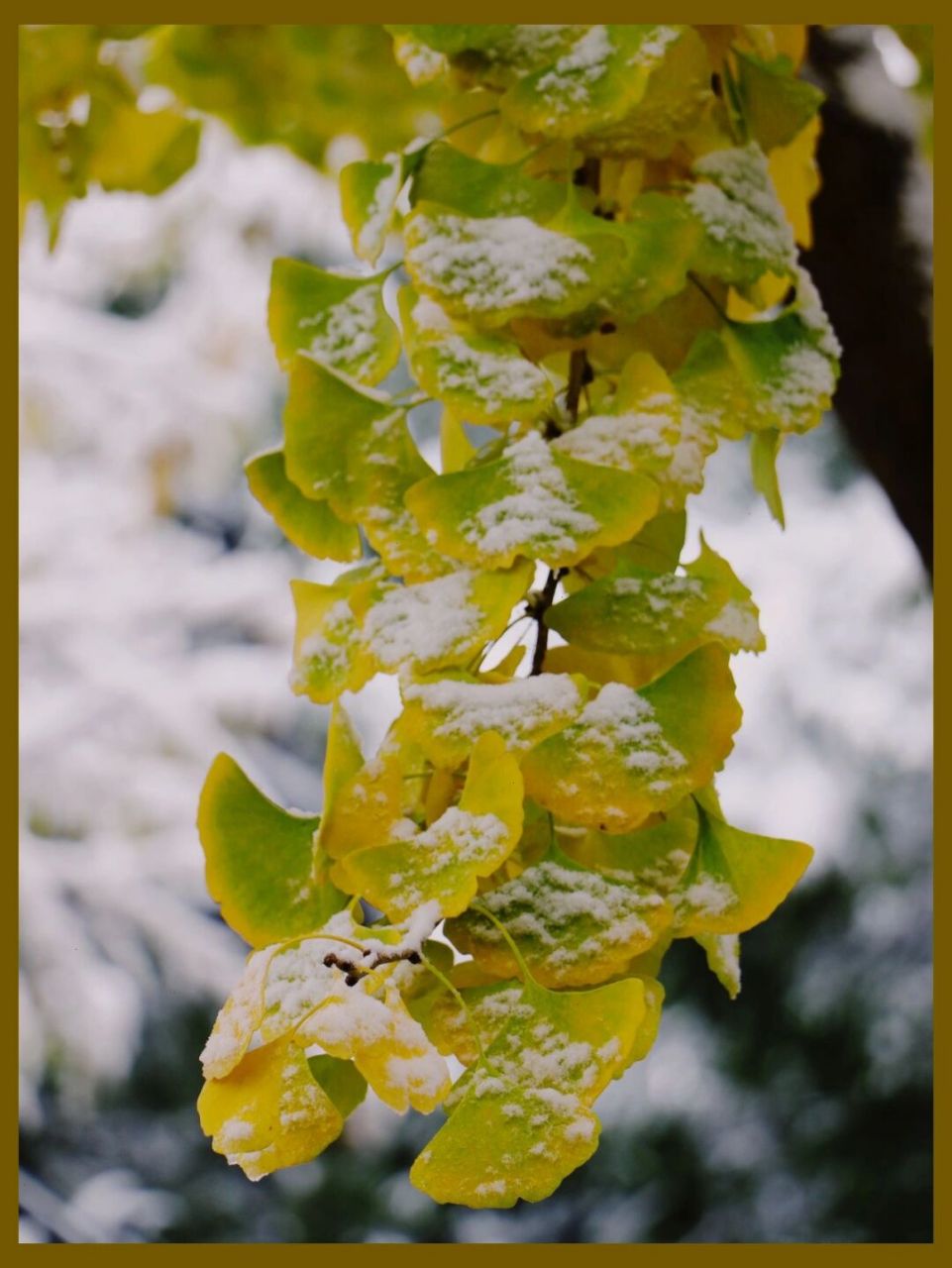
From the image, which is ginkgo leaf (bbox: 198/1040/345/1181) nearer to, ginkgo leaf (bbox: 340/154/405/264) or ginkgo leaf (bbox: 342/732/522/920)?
ginkgo leaf (bbox: 342/732/522/920)

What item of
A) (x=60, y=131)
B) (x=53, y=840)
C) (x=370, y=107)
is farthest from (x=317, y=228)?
(x=60, y=131)

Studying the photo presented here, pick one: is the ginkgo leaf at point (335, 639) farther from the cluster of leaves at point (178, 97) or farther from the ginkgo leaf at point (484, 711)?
the cluster of leaves at point (178, 97)

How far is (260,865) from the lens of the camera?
202mm

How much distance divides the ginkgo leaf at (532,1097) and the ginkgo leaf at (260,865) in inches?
1.5

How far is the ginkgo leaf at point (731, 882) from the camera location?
196 mm

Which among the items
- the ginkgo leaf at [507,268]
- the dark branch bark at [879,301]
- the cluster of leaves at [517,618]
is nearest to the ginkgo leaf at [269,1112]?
the cluster of leaves at [517,618]

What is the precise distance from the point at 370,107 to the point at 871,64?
22 centimetres

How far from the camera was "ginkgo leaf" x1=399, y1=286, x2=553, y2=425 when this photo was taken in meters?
0.20

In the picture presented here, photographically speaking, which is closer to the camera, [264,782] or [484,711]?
[484,711]

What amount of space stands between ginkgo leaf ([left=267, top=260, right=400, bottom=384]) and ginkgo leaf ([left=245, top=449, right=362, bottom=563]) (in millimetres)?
19

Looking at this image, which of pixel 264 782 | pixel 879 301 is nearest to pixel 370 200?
pixel 879 301

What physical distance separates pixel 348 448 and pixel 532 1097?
0.11 metres

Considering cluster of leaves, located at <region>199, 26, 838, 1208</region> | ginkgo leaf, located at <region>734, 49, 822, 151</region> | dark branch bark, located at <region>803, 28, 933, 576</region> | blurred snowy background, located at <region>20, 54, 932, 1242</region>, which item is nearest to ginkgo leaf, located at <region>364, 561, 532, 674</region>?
cluster of leaves, located at <region>199, 26, 838, 1208</region>

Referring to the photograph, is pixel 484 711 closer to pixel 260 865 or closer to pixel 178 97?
pixel 260 865
